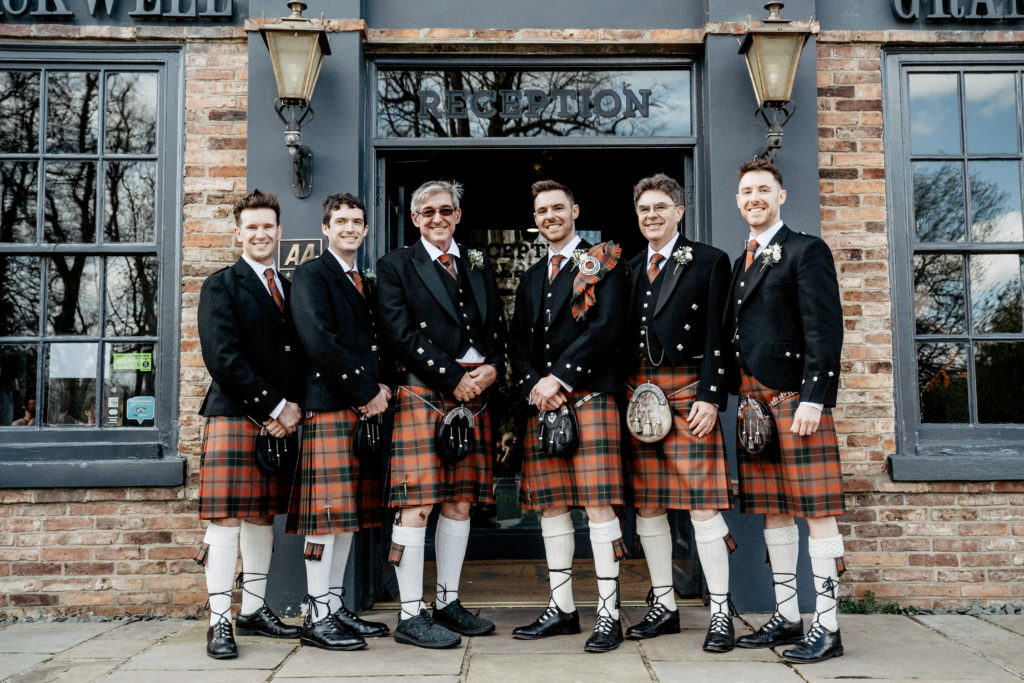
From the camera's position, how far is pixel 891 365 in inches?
180

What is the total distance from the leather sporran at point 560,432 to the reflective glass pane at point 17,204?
3182 millimetres

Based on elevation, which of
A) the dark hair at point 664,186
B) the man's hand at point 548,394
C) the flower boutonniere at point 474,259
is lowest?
the man's hand at point 548,394

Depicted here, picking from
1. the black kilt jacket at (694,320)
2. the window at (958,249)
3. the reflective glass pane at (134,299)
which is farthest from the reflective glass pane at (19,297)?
the window at (958,249)

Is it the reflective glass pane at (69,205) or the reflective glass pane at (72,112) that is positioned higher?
the reflective glass pane at (72,112)

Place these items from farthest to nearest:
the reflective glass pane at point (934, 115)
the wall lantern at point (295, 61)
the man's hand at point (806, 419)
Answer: the reflective glass pane at point (934, 115) < the wall lantern at point (295, 61) < the man's hand at point (806, 419)

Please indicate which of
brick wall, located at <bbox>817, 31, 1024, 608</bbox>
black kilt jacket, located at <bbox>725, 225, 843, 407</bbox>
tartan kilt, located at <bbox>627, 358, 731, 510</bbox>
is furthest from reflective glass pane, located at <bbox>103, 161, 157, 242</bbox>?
brick wall, located at <bbox>817, 31, 1024, 608</bbox>

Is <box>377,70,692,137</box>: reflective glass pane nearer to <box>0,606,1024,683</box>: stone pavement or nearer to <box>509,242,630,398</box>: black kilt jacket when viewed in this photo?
<box>509,242,630,398</box>: black kilt jacket

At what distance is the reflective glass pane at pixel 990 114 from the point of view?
4.76 metres

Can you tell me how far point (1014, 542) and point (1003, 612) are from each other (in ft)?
1.24

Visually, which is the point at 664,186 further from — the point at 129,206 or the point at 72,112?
the point at 72,112

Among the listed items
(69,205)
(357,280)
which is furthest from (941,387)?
(69,205)

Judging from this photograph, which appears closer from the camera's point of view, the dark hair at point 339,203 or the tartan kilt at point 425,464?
the tartan kilt at point 425,464

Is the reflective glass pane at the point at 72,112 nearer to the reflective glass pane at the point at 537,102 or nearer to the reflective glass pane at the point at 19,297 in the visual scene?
the reflective glass pane at the point at 19,297

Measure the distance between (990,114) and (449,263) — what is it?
330 cm
